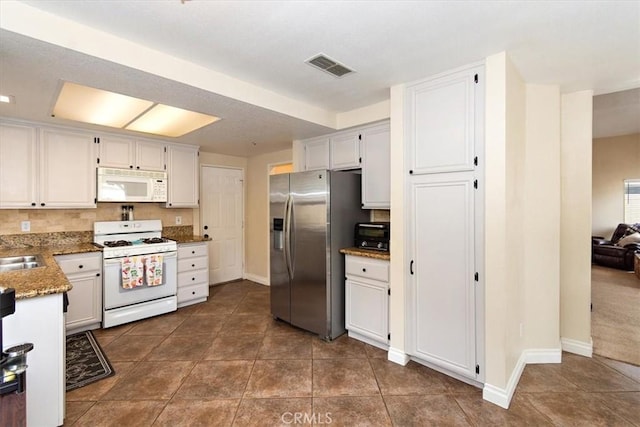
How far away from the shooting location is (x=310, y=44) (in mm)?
1980

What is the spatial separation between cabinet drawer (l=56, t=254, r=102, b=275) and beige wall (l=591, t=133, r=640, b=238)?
900 cm

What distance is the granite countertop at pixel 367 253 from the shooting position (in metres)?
2.79

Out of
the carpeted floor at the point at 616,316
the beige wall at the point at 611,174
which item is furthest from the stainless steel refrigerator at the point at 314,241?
the beige wall at the point at 611,174

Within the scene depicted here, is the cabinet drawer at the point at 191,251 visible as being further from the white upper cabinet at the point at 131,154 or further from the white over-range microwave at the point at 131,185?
the white upper cabinet at the point at 131,154

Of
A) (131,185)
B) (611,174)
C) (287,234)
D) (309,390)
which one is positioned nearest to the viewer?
(309,390)

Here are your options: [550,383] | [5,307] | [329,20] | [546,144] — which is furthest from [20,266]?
[546,144]

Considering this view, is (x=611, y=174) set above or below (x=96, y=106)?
below

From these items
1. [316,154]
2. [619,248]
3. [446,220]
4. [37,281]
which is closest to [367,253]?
[446,220]

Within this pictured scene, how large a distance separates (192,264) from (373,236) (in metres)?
2.68

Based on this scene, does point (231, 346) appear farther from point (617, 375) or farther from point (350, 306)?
point (617, 375)

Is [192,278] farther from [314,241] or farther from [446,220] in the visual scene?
[446,220]

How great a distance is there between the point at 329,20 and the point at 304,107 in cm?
138

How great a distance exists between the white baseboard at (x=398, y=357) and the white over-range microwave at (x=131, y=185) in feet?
11.7

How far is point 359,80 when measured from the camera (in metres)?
2.55
